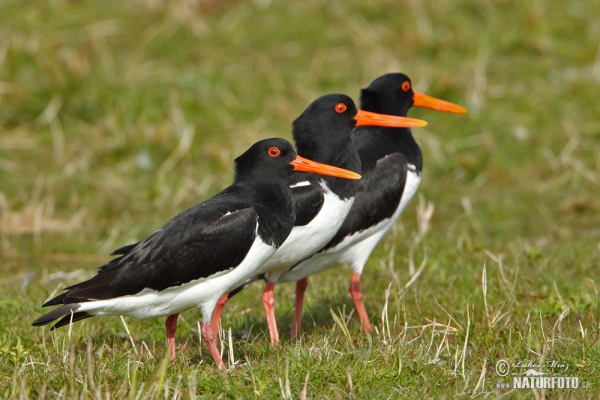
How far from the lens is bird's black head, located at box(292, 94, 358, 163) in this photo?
656cm

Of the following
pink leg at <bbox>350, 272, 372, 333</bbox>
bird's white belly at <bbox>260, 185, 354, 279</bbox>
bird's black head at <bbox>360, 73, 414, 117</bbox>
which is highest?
bird's black head at <bbox>360, 73, 414, 117</bbox>

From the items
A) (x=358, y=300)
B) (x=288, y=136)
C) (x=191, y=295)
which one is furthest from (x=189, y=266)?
(x=288, y=136)

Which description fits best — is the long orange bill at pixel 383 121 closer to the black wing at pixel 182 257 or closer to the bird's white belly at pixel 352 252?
the bird's white belly at pixel 352 252

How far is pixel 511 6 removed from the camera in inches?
505

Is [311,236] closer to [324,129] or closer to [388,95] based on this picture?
[324,129]

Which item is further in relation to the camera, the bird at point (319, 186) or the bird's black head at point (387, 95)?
the bird's black head at point (387, 95)

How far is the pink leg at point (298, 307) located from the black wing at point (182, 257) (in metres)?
1.11

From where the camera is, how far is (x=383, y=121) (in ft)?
22.9

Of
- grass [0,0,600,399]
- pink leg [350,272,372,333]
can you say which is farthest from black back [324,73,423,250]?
grass [0,0,600,399]

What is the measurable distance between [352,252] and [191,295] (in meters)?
1.70

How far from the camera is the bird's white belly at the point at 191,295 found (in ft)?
17.9

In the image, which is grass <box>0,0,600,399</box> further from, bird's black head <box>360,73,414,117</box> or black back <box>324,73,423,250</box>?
bird's black head <box>360,73,414,117</box>

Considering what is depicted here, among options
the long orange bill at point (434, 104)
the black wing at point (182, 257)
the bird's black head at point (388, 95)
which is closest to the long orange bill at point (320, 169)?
the black wing at point (182, 257)

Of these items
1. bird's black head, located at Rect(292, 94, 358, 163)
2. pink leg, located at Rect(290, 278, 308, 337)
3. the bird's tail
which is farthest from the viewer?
bird's black head, located at Rect(292, 94, 358, 163)
